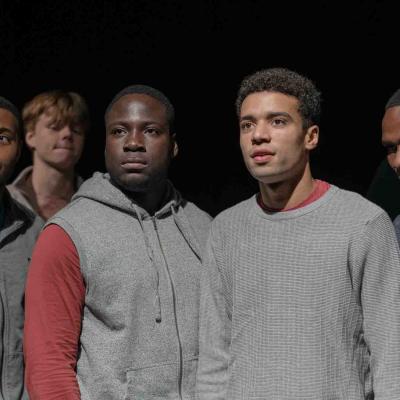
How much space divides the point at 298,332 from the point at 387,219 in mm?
334

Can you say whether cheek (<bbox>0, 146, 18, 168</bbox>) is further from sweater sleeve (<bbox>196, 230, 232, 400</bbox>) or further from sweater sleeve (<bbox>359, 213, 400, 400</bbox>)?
sweater sleeve (<bbox>359, 213, 400, 400</bbox>)

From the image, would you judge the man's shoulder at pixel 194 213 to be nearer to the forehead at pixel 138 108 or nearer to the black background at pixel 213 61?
the forehead at pixel 138 108

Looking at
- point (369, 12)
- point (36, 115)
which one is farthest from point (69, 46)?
point (369, 12)

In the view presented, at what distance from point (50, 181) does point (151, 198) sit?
106 centimetres

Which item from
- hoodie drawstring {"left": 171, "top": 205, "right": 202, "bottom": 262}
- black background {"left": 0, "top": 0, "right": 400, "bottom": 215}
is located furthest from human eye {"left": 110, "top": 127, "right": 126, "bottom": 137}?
black background {"left": 0, "top": 0, "right": 400, "bottom": 215}

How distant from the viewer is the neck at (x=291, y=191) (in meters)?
2.46

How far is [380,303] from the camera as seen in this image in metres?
2.32

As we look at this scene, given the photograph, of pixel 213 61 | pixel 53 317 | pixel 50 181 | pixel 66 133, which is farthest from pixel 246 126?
pixel 213 61

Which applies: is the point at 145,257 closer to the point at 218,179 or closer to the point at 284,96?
the point at 284,96

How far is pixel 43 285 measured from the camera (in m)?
2.55

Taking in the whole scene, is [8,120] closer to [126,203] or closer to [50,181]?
[126,203]

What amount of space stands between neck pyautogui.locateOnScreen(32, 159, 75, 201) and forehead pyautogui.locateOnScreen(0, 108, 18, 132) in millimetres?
858

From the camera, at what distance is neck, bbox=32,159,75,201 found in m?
3.75

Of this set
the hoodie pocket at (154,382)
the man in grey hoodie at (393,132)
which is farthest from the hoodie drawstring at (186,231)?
the man in grey hoodie at (393,132)
